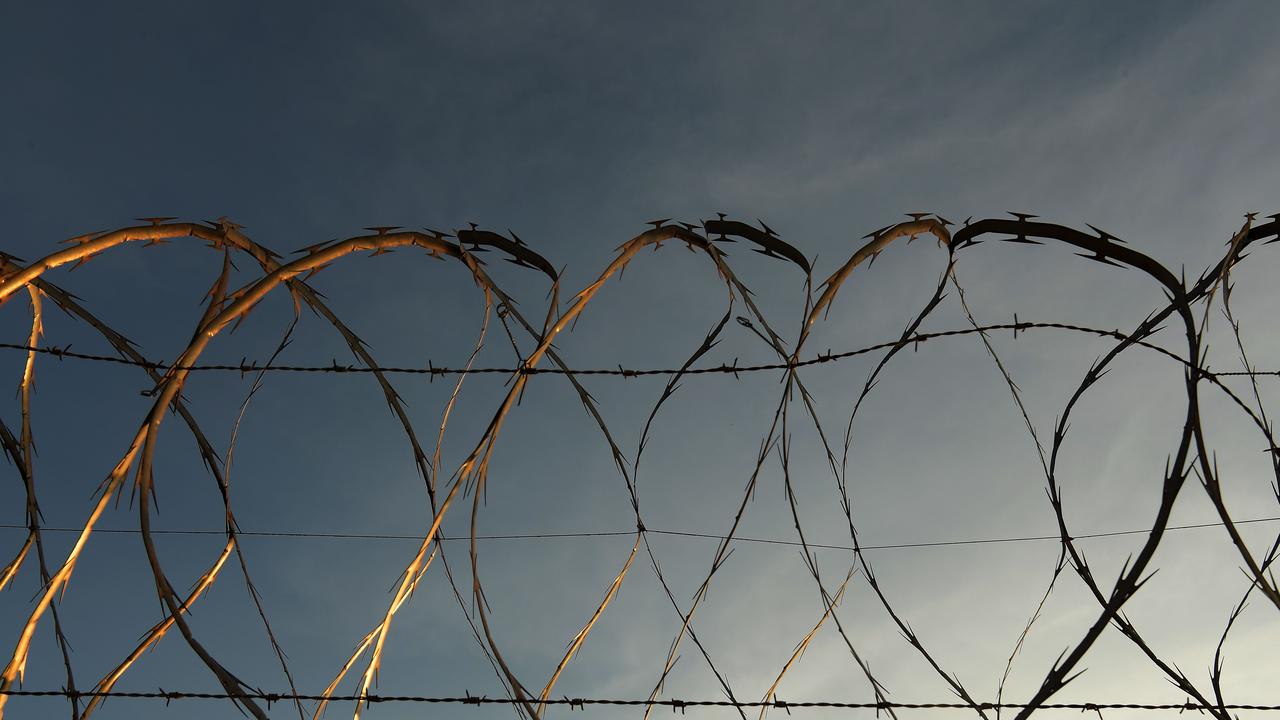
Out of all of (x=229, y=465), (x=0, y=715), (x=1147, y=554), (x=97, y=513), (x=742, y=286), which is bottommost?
(x=0, y=715)

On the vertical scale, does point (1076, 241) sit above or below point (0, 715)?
above

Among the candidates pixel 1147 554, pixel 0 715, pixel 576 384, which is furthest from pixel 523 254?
pixel 0 715

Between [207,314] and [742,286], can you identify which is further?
[207,314]

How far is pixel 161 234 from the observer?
158 inches

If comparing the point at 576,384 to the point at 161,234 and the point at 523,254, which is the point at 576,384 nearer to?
the point at 523,254

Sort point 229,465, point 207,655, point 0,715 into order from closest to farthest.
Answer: point 207,655, point 0,715, point 229,465

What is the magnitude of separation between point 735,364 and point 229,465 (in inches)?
99.5

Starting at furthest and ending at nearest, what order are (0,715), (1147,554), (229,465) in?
(229,465) → (0,715) → (1147,554)

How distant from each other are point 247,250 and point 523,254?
1.20m

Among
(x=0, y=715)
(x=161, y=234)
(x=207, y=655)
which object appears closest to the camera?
(x=207, y=655)

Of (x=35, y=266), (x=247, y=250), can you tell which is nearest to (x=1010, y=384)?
(x=247, y=250)

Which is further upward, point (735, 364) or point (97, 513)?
point (735, 364)

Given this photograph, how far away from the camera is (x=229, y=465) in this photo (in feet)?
15.4

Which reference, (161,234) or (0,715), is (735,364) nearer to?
(161,234)
